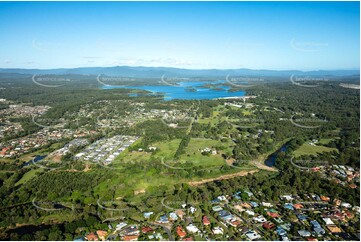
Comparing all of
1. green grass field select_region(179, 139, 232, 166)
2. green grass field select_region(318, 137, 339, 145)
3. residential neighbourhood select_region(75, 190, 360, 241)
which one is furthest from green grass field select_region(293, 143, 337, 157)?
residential neighbourhood select_region(75, 190, 360, 241)

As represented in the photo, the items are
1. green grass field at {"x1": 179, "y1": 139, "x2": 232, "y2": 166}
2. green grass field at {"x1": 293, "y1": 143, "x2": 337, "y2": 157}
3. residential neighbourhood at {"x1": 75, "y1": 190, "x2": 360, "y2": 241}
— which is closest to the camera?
residential neighbourhood at {"x1": 75, "y1": 190, "x2": 360, "y2": 241}

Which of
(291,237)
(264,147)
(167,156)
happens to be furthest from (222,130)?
(291,237)

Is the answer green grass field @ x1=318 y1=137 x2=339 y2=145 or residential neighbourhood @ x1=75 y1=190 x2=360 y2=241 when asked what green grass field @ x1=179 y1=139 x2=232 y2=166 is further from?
green grass field @ x1=318 y1=137 x2=339 y2=145

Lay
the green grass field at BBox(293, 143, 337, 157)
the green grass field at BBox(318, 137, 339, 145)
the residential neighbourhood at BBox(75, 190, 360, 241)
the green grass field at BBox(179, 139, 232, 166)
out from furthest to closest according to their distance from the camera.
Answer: the green grass field at BBox(318, 137, 339, 145) → the green grass field at BBox(293, 143, 337, 157) → the green grass field at BBox(179, 139, 232, 166) → the residential neighbourhood at BBox(75, 190, 360, 241)

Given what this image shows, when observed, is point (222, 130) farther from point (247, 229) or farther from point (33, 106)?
point (33, 106)

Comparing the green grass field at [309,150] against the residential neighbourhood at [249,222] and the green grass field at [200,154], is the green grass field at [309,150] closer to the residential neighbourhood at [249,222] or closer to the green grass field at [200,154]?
the green grass field at [200,154]

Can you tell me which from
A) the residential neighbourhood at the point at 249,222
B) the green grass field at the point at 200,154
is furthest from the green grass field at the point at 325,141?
the residential neighbourhood at the point at 249,222

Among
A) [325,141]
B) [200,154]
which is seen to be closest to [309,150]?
[325,141]

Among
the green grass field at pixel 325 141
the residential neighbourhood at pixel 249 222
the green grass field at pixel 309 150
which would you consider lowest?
the residential neighbourhood at pixel 249 222
